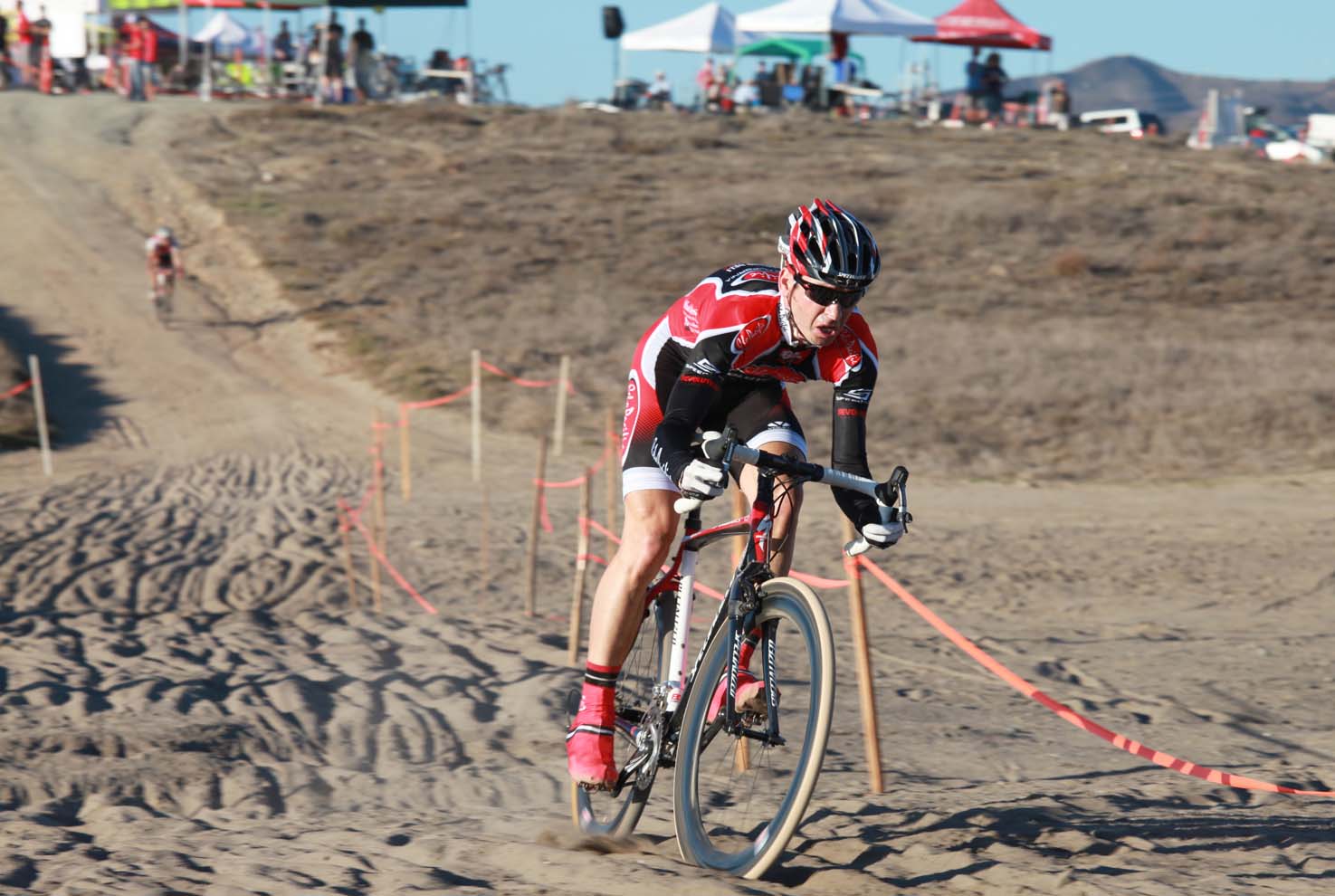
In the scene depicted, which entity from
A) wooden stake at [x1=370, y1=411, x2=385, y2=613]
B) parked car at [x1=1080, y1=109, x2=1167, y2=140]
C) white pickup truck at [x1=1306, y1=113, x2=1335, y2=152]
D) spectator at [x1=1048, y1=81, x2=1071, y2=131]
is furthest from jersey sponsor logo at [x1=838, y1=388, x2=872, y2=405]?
white pickup truck at [x1=1306, y1=113, x2=1335, y2=152]

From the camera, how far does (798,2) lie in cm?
3328

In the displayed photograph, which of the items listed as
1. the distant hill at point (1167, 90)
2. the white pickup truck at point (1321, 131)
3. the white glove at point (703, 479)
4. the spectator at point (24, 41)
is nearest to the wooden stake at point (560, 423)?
the white glove at point (703, 479)

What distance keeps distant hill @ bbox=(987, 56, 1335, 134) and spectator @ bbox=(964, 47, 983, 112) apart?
124298mm

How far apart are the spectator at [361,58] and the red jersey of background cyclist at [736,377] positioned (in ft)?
109

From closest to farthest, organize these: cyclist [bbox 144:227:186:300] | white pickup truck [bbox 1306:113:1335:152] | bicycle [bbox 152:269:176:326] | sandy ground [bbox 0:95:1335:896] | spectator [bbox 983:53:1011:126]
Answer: sandy ground [bbox 0:95:1335:896]
cyclist [bbox 144:227:186:300]
bicycle [bbox 152:269:176:326]
spectator [bbox 983:53:1011:126]
white pickup truck [bbox 1306:113:1335:152]

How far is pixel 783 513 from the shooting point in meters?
4.20

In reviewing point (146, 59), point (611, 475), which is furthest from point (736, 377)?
point (146, 59)

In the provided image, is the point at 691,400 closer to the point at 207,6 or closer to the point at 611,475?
the point at 611,475

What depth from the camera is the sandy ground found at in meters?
4.33

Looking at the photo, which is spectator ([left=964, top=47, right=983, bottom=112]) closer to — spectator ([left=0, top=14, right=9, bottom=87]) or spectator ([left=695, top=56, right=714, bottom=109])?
spectator ([left=695, top=56, right=714, bottom=109])

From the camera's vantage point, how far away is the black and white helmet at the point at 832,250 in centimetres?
384

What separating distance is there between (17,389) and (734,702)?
15.7 metres

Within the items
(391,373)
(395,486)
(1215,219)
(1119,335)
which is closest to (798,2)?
(1215,219)

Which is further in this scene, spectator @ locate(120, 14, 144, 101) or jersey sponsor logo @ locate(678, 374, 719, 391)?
spectator @ locate(120, 14, 144, 101)
